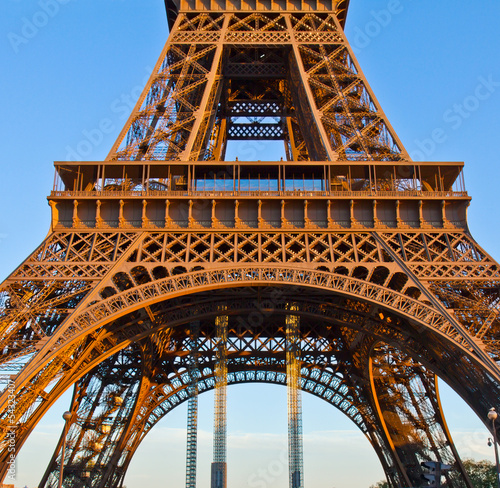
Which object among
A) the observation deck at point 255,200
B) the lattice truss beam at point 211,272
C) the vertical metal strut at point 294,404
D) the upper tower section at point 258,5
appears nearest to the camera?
the lattice truss beam at point 211,272

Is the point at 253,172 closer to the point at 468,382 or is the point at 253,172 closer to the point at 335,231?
the point at 335,231

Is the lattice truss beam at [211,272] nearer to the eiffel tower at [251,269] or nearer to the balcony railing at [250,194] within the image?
the eiffel tower at [251,269]

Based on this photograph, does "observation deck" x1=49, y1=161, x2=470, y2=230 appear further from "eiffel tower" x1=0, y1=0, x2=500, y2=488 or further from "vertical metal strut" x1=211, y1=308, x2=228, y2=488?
"vertical metal strut" x1=211, y1=308, x2=228, y2=488

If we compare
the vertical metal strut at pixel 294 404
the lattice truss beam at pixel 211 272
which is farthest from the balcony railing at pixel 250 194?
the vertical metal strut at pixel 294 404

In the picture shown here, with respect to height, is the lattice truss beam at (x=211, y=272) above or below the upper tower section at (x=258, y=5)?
below

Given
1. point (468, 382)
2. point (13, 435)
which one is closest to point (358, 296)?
point (468, 382)

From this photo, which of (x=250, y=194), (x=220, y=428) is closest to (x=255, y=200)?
(x=250, y=194)
